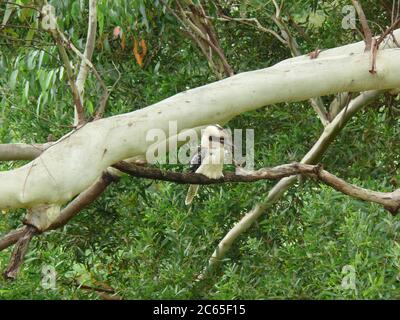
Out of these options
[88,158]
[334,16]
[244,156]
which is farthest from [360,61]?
[334,16]

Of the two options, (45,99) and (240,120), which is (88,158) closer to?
(45,99)

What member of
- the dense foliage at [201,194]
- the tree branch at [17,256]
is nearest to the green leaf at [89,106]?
the dense foliage at [201,194]

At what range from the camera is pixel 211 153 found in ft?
13.2

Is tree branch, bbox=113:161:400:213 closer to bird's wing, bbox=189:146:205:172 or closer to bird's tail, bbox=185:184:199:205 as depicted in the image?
bird's wing, bbox=189:146:205:172

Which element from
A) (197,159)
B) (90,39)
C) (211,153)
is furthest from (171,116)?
(197,159)

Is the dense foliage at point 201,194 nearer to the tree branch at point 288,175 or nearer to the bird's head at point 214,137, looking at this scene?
the tree branch at point 288,175

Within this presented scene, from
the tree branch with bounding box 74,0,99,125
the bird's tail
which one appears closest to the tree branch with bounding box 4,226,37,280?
the tree branch with bounding box 74,0,99,125

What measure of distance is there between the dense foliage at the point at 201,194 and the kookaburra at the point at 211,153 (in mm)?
267

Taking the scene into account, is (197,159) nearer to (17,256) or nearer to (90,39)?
(90,39)

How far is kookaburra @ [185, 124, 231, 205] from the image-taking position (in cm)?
395

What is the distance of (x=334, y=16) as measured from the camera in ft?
17.4

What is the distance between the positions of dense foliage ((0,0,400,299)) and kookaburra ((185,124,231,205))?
0.88 ft

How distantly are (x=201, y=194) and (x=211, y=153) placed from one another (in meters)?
0.92
